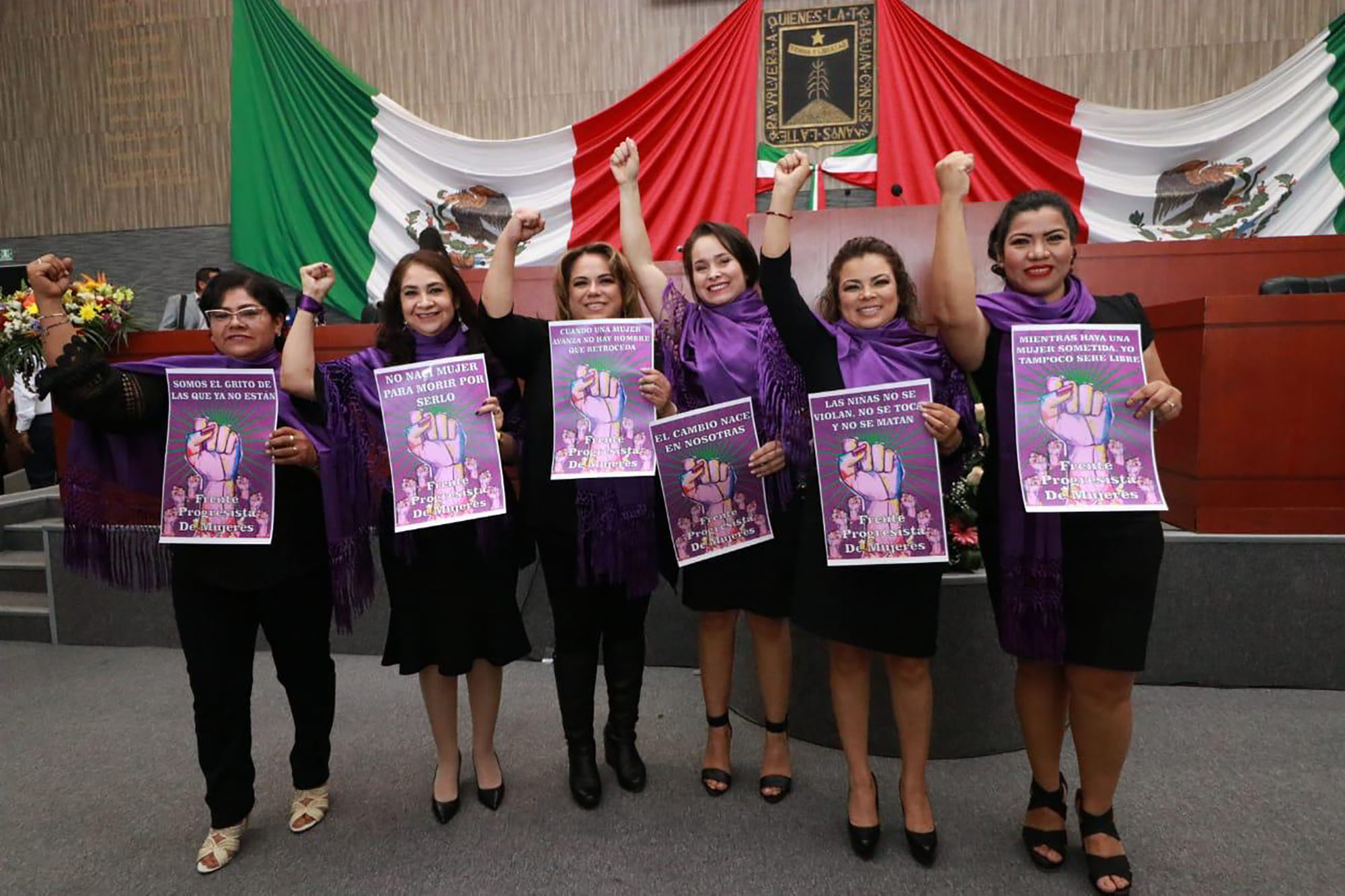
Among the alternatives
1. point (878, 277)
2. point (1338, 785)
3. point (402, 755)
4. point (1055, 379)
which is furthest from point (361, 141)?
point (1338, 785)

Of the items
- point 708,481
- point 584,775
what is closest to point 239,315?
point 708,481

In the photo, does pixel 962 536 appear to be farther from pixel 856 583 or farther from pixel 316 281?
pixel 316 281

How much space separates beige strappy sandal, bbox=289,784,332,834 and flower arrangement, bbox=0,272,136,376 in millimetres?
1347

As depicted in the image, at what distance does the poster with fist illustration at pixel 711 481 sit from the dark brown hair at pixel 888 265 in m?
0.28

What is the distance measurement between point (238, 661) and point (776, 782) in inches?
50.1

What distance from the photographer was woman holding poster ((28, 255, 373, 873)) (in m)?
1.51

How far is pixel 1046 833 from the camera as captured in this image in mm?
1556

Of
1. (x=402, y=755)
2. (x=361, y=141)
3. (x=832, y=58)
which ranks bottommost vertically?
(x=402, y=755)

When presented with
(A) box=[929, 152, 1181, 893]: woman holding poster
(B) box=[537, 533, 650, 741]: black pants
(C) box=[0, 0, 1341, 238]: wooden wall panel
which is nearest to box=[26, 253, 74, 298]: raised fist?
(B) box=[537, 533, 650, 741]: black pants

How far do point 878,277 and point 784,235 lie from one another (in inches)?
8.2

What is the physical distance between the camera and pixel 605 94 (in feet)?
16.0

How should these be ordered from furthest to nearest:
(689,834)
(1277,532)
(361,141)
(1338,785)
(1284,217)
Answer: (361,141) → (1284,217) → (1277,532) → (1338,785) → (689,834)

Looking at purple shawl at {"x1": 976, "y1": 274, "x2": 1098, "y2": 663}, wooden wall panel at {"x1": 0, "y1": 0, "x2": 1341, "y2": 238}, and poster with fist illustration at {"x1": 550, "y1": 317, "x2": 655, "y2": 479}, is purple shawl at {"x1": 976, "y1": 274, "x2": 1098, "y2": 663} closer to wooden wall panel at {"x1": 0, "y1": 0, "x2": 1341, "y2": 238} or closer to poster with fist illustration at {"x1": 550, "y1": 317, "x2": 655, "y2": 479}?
poster with fist illustration at {"x1": 550, "y1": 317, "x2": 655, "y2": 479}

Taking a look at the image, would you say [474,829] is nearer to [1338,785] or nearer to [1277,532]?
[1338,785]
